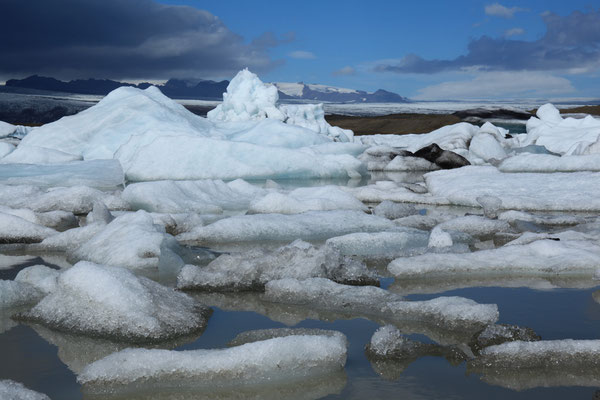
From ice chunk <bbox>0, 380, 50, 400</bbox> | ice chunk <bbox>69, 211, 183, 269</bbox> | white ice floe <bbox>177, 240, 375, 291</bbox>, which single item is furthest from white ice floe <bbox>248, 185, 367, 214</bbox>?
ice chunk <bbox>0, 380, 50, 400</bbox>

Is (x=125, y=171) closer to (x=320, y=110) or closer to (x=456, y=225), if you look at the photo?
(x=456, y=225)

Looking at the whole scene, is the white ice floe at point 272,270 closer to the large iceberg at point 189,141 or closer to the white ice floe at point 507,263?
the white ice floe at point 507,263

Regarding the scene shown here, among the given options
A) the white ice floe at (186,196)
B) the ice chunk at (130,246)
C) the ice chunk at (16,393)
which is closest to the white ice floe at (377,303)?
the ice chunk at (130,246)

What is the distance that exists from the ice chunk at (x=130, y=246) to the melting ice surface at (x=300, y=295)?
0.02 m

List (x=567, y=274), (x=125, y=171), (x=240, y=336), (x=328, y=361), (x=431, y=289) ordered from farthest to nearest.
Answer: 1. (x=125, y=171)
2. (x=567, y=274)
3. (x=431, y=289)
4. (x=240, y=336)
5. (x=328, y=361)

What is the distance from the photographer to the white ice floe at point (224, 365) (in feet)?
7.89

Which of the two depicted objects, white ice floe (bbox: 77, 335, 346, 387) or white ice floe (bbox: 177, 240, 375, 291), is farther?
white ice floe (bbox: 177, 240, 375, 291)

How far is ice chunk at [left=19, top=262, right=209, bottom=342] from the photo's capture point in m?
2.94

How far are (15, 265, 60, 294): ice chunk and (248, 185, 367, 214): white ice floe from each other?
133 inches

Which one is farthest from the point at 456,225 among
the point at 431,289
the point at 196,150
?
the point at 196,150

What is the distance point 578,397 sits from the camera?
2.29 m

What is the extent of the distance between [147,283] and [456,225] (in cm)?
346

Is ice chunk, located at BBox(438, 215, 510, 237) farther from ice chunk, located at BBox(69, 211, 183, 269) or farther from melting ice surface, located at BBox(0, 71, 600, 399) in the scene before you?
ice chunk, located at BBox(69, 211, 183, 269)

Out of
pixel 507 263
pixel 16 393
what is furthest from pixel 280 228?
pixel 16 393
